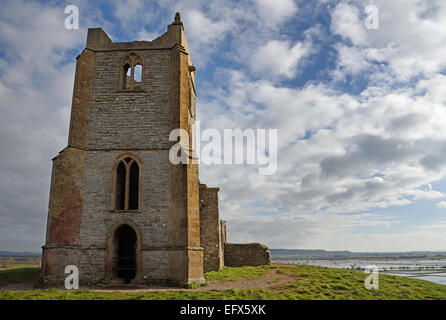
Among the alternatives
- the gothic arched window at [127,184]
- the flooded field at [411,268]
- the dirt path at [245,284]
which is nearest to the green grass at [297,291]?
the dirt path at [245,284]

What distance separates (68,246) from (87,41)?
10.4 meters

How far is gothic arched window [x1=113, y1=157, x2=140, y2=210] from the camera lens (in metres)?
15.5

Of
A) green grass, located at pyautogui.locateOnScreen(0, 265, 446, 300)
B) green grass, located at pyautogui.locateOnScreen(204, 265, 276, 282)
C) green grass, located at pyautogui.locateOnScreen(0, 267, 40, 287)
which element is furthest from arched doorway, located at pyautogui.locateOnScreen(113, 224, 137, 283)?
green grass, located at pyautogui.locateOnScreen(0, 267, 40, 287)

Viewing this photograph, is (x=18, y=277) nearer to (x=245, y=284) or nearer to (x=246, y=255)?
(x=245, y=284)

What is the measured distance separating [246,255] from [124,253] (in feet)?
26.1

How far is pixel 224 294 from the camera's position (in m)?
11.4

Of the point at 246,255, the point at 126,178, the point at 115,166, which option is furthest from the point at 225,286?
the point at 115,166

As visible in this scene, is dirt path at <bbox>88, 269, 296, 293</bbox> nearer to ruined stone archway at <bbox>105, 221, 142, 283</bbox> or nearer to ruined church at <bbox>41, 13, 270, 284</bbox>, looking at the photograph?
ruined church at <bbox>41, 13, 270, 284</bbox>

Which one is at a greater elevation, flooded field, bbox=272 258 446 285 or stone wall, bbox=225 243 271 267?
stone wall, bbox=225 243 271 267

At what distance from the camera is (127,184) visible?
15531mm

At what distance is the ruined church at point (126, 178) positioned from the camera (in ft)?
47.3

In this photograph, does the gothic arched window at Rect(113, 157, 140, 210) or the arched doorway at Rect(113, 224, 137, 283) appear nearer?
the arched doorway at Rect(113, 224, 137, 283)

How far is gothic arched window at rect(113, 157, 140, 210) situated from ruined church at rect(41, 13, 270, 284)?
0.05 metres
